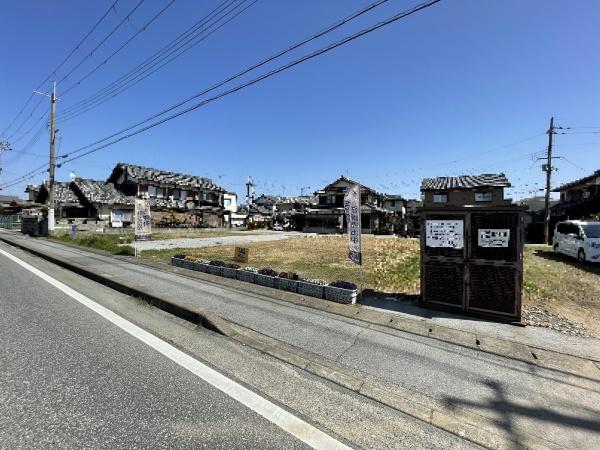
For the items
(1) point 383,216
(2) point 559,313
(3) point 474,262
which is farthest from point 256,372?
(1) point 383,216

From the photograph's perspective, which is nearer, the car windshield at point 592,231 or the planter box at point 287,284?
the planter box at point 287,284

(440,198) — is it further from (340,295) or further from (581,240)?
(340,295)

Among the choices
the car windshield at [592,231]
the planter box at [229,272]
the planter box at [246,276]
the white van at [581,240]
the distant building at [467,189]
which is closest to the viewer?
the planter box at [246,276]

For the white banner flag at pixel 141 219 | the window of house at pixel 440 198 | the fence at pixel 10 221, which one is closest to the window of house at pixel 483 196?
the window of house at pixel 440 198

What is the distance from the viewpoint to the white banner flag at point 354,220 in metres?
7.68

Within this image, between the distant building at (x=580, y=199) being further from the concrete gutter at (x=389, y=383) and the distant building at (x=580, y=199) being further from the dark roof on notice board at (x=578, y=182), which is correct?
the concrete gutter at (x=389, y=383)

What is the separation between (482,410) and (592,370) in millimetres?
1993

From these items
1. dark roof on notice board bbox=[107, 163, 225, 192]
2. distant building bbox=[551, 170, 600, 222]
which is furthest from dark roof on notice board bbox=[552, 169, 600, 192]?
dark roof on notice board bbox=[107, 163, 225, 192]

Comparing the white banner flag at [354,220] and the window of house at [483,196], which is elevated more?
the window of house at [483,196]

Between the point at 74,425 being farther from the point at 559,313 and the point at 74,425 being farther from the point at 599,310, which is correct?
the point at 599,310

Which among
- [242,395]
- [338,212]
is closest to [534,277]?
[242,395]

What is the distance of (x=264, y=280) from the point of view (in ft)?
27.9

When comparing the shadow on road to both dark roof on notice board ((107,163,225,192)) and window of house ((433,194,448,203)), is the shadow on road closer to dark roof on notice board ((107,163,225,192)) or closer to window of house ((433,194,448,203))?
window of house ((433,194,448,203))

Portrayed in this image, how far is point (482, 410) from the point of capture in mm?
3127
